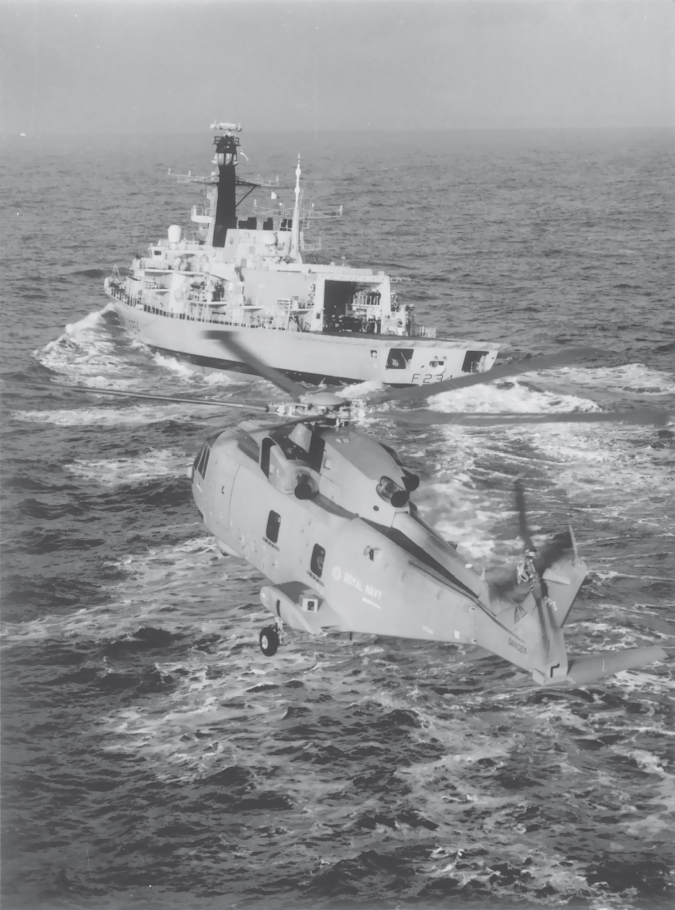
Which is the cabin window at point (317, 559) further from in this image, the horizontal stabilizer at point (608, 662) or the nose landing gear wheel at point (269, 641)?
the horizontal stabilizer at point (608, 662)

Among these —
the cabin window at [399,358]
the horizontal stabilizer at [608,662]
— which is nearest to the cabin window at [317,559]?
the horizontal stabilizer at [608,662]

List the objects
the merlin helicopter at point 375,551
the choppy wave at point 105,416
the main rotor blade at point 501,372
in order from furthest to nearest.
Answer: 1. the choppy wave at point 105,416
2. the main rotor blade at point 501,372
3. the merlin helicopter at point 375,551

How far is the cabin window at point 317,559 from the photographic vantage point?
24.3 m

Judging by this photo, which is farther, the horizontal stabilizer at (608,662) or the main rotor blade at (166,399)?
the main rotor blade at (166,399)

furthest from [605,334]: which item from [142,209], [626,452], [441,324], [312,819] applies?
[142,209]

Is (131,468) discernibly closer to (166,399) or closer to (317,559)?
(166,399)

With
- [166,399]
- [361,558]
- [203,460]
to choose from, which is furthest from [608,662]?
[203,460]

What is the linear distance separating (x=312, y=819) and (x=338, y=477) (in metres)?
7.51

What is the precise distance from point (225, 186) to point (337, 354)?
1646 centimetres

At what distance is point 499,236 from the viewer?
4112 inches

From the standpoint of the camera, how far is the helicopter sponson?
68.1ft

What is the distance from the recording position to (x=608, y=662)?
66.8 ft

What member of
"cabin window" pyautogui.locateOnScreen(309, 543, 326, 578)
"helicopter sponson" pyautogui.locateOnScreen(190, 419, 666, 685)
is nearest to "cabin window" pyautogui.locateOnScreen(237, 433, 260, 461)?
"helicopter sponson" pyautogui.locateOnScreen(190, 419, 666, 685)

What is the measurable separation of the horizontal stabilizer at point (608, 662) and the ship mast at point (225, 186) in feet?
150
